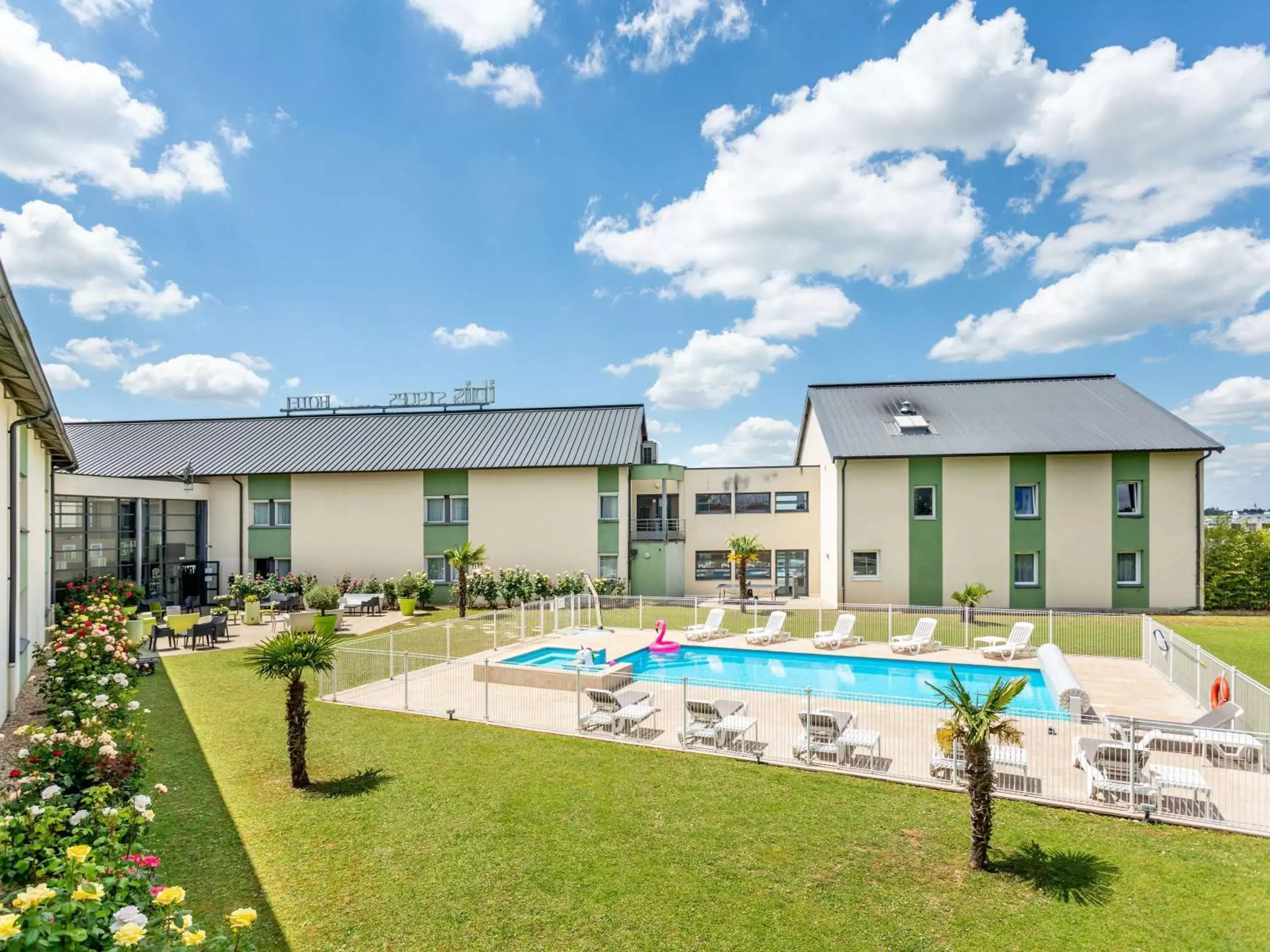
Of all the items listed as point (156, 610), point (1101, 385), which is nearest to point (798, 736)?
point (156, 610)

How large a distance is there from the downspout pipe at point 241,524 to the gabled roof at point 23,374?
1713cm

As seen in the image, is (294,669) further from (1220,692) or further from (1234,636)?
(1234,636)

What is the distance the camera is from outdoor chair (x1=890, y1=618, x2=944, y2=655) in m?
20.1

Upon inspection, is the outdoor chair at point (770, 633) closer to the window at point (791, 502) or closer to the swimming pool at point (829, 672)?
the swimming pool at point (829, 672)

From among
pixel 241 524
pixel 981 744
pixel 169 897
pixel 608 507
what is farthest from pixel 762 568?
pixel 169 897

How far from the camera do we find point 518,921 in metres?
6.68

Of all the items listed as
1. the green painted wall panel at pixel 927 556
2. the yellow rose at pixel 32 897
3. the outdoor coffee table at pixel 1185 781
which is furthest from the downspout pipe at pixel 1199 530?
the yellow rose at pixel 32 897

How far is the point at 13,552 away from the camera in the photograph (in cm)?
1221

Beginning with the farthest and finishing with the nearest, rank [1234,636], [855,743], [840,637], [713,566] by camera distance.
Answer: [713,566] < [1234,636] < [840,637] < [855,743]

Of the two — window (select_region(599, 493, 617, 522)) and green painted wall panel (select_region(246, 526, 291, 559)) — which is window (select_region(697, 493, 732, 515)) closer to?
window (select_region(599, 493, 617, 522))

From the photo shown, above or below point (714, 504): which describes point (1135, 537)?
below

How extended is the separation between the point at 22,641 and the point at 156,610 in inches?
477

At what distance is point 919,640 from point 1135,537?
15013mm

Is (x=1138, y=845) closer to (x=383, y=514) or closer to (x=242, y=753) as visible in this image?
(x=242, y=753)
